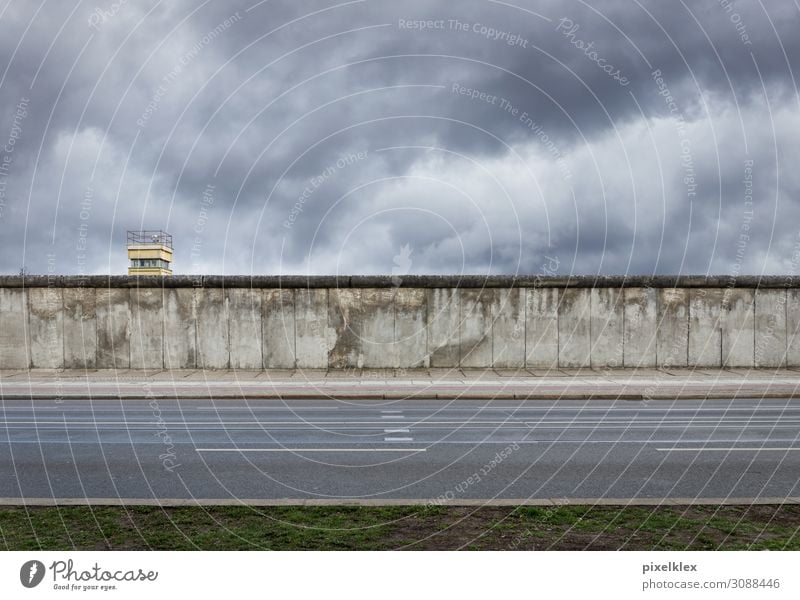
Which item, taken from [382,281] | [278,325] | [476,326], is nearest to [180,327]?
[278,325]

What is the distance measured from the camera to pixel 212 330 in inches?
871

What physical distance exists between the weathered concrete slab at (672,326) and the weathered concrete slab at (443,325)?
648cm

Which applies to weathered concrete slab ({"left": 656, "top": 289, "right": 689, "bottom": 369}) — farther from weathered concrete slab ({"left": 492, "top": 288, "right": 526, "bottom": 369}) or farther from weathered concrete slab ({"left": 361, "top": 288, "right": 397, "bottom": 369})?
weathered concrete slab ({"left": 361, "top": 288, "right": 397, "bottom": 369})

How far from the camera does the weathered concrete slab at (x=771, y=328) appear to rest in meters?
22.3

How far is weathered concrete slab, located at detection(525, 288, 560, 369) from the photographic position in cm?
2217

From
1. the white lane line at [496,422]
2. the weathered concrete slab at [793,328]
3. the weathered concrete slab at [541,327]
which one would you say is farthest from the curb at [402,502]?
the weathered concrete slab at [793,328]

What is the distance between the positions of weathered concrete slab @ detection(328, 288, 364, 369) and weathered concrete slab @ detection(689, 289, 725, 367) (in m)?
10.7

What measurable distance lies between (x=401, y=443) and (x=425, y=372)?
36.0 ft

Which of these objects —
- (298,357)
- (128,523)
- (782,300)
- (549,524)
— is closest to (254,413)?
(298,357)

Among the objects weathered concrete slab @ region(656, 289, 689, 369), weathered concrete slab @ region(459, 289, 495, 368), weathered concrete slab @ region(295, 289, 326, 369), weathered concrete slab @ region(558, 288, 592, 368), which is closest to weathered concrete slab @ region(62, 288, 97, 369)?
weathered concrete slab @ region(295, 289, 326, 369)

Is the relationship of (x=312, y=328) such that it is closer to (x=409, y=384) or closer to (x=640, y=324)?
(x=409, y=384)

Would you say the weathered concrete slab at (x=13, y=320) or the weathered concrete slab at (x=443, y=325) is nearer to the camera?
the weathered concrete slab at (x=443, y=325)

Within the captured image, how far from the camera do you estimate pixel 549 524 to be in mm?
6141

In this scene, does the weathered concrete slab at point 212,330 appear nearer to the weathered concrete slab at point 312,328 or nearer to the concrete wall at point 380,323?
the concrete wall at point 380,323
